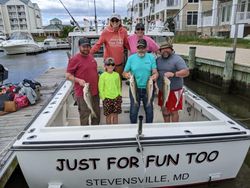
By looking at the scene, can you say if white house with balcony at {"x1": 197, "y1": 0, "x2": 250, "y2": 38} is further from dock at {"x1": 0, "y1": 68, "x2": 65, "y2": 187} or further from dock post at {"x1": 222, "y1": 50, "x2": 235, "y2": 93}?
dock at {"x1": 0, "y1": 68, "x2": 65, "y2": 187}

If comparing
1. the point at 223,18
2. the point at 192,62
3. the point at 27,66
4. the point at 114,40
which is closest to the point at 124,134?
the point at 114,40

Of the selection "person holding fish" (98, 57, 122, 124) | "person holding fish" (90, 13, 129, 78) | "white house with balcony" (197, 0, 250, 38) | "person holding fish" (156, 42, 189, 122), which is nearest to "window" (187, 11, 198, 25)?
"white house with balcony" (197, 0, 250, 38)

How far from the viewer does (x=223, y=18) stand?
23.9 meters

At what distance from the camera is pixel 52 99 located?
4059 mm

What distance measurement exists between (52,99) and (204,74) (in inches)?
337

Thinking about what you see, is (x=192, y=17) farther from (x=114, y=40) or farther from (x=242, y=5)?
(x=114, y=40)

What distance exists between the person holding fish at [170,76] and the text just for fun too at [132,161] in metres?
0.87

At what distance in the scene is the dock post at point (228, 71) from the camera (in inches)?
338

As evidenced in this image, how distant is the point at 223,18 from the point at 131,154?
967 inches

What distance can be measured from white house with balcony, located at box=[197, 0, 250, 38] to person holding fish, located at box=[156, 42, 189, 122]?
59.7 feet

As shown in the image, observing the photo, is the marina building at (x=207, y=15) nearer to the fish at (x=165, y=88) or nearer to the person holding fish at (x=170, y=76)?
the person holding fish at (x=170, y=76)

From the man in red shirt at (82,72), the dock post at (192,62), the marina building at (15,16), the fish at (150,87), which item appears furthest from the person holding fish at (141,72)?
the marina building at (15,16)

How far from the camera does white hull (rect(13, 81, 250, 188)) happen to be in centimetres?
257

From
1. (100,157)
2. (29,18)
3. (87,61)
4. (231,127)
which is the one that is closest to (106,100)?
(87,61)
